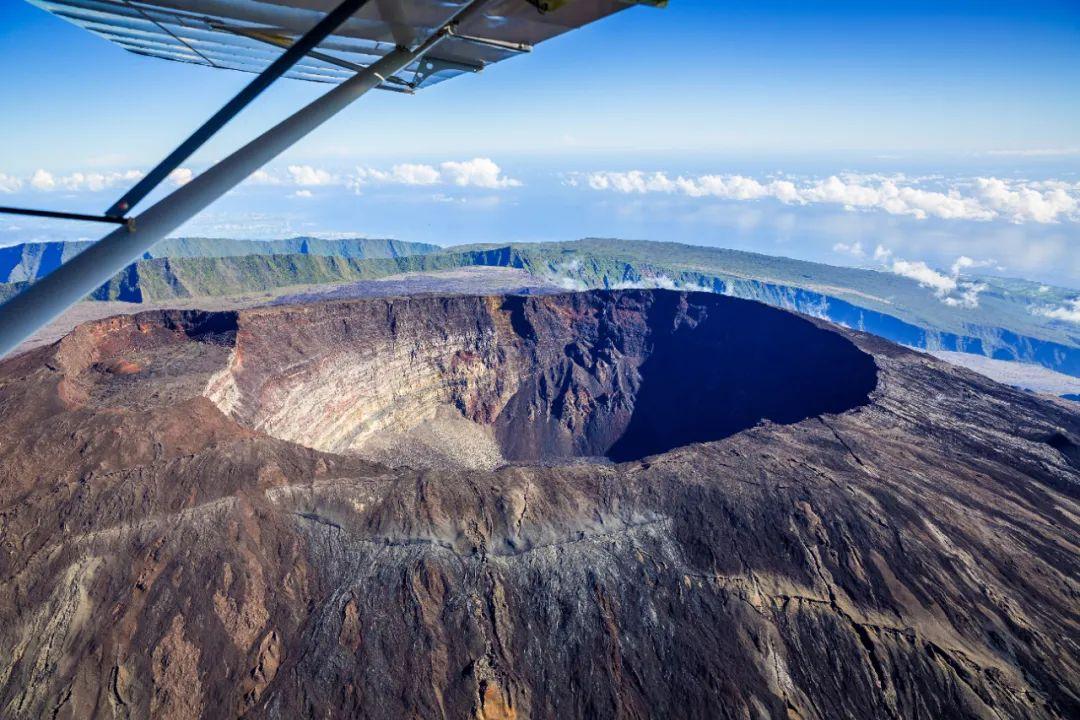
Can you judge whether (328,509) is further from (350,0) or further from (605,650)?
(350,0)

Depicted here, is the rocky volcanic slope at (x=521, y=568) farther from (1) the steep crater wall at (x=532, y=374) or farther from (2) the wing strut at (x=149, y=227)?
(2) the wing strut at (x=149, y=227)

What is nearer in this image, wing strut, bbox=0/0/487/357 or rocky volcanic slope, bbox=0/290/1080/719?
wing strut, bbox=0/0/487/357

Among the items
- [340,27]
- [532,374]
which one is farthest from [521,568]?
[532,374]

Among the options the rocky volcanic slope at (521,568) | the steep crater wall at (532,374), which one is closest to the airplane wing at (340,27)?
the rocky volcanic slope at (521,568)

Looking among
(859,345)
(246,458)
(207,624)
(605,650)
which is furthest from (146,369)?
(859,345)

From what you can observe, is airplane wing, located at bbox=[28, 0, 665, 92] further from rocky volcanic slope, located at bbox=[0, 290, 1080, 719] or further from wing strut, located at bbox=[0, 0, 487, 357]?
rocky volcanic slope, located at bbox=[0, 290, 1080, 719]

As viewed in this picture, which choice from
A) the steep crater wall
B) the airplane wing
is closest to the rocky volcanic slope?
the steep crater wall
